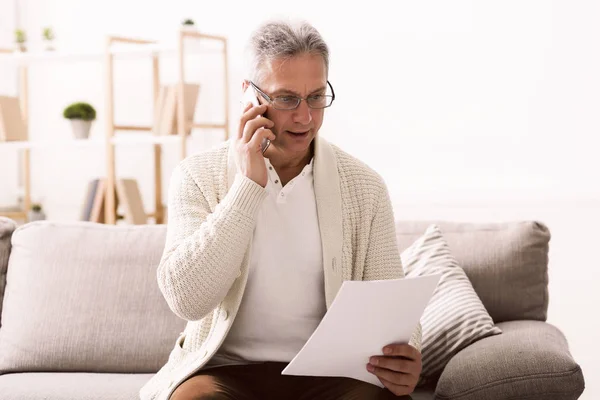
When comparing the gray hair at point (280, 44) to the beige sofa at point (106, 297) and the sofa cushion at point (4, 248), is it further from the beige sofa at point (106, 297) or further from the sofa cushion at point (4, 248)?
the sofa cushion at point (4, 248)

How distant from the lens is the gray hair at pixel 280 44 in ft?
5.73

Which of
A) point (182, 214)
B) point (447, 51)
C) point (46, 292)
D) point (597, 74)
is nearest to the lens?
point (182, 214)

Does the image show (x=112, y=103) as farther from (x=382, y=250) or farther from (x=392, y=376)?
(x=392, y=376)

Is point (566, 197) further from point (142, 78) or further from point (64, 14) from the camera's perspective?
point (64, 14)

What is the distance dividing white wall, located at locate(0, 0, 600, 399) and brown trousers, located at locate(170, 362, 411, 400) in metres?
1.75

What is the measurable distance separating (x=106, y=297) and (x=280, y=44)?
94 centimetres

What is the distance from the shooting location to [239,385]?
1.69 m

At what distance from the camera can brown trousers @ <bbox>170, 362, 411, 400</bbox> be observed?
165cm

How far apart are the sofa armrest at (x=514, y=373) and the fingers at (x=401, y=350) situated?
26 centimetres

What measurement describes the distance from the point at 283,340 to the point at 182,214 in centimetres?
33

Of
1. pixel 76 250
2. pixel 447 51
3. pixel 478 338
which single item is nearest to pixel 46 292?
pixel 76 250

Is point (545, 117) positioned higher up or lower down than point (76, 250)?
higher up

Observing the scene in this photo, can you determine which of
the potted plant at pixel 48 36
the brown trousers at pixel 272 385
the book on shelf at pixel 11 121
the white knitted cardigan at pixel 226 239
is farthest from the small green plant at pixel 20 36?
the brown trousers at pixel 272 385

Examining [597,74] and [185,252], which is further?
[597,74]
